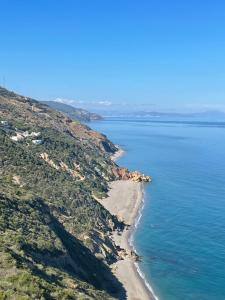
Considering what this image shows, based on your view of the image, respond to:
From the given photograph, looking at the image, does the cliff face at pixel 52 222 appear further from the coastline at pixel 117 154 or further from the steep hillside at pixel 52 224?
the coastline at pixel 117 154

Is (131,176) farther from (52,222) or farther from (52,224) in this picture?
(52,224)

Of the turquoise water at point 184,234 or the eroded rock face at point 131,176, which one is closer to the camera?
the turquoise water at point 184,234

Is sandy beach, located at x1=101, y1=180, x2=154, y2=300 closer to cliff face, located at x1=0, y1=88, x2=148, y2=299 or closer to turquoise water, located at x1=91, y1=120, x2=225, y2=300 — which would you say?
cliff face, located at x1=0, y1=88, x2=148, y2=299

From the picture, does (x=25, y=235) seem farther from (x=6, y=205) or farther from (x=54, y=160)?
(x=54, y=160)

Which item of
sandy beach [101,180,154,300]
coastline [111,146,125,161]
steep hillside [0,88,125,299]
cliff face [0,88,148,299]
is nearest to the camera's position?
steep hillside [0,88,125,299]

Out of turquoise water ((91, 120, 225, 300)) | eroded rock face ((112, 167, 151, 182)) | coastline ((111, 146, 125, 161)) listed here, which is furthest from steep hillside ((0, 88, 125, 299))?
coastline ((111, 146, 125, 161))

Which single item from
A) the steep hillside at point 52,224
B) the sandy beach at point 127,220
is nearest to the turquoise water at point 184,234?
the sandy beach at point 127,220

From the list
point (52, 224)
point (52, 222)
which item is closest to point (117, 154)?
point (52, 222)
